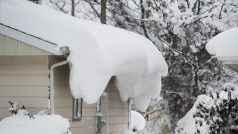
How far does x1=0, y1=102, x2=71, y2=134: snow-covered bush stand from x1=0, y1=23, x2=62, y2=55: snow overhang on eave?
1.37m

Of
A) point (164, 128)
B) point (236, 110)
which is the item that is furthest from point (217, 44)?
point (164, 128)

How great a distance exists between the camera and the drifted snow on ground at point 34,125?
881cm

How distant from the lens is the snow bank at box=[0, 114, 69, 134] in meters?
8.81

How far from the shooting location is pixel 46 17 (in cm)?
1100

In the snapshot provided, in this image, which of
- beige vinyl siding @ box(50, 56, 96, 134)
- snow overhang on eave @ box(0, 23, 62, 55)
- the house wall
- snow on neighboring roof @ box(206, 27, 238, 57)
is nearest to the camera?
snow on neighboring roof @ box(206, 27, 238, 57)

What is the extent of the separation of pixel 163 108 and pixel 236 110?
15.4 m

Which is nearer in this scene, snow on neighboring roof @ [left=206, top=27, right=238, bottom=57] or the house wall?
snow on neighboring roof @ [left=206, top=27, right=238, bottom=57]

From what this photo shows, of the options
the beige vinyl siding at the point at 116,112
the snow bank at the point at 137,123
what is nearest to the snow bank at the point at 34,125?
the beige vinyl siding at the point at 116,112

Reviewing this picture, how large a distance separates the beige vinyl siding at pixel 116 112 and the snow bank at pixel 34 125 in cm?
430

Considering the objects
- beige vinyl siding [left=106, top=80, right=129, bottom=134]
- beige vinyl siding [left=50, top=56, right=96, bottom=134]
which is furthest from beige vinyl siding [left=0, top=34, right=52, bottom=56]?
beige vinyl siding [left=106, top=80, right=129, bottom=134]

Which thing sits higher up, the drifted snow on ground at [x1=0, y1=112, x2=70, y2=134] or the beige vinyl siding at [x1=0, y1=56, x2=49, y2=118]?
the beige vinyl siding at [x1=0, y1=56, x2=49, y2=118]

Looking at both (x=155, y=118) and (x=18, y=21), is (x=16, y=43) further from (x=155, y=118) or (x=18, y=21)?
(x=155, y=118)

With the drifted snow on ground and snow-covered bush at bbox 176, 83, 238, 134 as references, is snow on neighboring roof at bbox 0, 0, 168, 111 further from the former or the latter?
→ snow-covered bush at bbox 176, 83, 238, 134

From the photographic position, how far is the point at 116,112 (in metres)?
14.3
